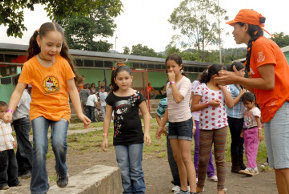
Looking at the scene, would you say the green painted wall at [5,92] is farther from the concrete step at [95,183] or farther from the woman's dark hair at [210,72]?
the woman's dark hair at [210,72]

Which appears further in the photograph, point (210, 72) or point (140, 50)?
point (140, 50)

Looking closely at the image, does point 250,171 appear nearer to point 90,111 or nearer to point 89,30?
point 90,111

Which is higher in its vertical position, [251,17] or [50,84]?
[251,17]

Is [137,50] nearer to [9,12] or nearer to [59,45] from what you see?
[9,12]

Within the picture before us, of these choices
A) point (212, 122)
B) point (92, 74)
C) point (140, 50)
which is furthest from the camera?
point (140, 50)

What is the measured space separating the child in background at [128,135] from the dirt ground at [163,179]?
1005mm

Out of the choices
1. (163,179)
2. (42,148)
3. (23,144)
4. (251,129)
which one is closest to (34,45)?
(42,148)

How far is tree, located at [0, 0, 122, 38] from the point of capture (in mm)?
9195

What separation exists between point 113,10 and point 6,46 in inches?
297

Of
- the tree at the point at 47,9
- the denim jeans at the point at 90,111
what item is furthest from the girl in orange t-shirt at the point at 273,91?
the denim jeans at the point at 90,111

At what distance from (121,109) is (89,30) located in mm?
37693

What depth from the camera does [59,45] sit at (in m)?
3.25

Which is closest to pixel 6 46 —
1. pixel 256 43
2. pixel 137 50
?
pixel 256 43

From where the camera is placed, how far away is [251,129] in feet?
18.7
